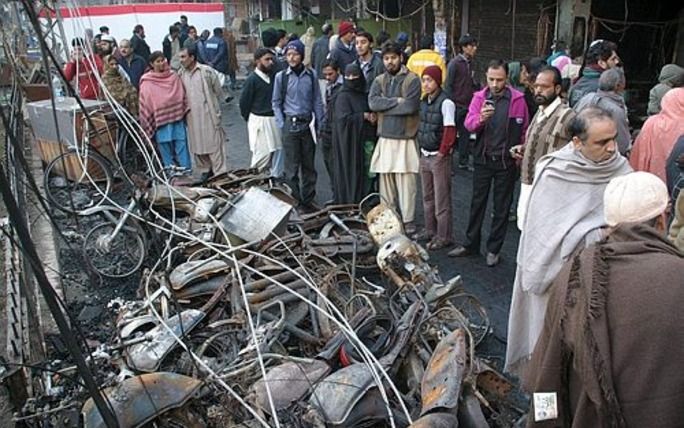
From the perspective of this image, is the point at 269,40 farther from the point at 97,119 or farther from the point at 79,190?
the point at 79,190

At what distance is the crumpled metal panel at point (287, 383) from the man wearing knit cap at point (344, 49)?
14.5 feet

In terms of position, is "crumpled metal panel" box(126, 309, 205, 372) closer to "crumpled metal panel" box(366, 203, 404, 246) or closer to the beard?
"crumpled metal panel" box(366, 203, 404, 246)

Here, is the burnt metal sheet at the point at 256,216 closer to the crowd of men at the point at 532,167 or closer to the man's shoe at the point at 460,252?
the crowd of men at the point at 532,167

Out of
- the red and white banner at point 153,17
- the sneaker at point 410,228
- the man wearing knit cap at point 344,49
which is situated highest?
the red and white banner at point 153,17

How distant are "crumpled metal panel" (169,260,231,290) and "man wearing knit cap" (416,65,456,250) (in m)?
2.28

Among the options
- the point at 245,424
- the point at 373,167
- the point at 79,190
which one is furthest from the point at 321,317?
the point at 79,190

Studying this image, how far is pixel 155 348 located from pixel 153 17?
18.5m

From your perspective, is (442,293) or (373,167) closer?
(442,293)

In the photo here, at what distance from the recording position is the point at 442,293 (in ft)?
13.8

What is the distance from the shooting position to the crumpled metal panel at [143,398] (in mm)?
3146

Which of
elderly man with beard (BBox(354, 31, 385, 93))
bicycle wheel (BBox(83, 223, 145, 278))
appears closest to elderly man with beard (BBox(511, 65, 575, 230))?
elderly man with beard (BBox(354, 31, 385, 93))

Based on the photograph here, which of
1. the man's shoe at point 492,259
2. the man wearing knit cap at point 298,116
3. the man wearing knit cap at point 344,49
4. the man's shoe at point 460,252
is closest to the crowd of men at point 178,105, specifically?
the man wearing knit cap at point 298,116

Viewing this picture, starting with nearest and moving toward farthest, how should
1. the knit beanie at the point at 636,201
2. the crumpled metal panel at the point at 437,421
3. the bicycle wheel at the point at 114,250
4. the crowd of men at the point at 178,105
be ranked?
the knit beanie at the point at 636,201, the crumpled metal panel at the point at 437,421, the bicycle wheel at the point at 114,250, the crowd of men at the point at 178,105

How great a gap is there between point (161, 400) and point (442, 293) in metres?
1.99
